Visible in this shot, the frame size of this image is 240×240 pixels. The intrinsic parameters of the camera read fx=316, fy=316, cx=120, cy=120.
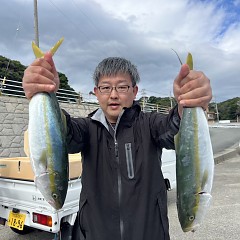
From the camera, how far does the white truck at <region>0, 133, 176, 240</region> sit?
411 centimetres

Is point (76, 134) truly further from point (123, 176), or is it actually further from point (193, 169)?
point (193, 169)

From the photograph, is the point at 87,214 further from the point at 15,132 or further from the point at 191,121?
the point at 15,132

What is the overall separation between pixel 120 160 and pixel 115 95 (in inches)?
18.2

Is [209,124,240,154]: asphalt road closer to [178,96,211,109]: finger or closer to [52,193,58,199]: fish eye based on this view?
[178,96,211,109]: finger

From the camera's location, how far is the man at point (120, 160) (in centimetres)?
219

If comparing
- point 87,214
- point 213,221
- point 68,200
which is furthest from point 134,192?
point 213,221

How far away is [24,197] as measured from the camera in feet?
14.3

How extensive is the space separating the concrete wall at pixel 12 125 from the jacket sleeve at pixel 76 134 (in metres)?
9.02

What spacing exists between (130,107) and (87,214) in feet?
2.76

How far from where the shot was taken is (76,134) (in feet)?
7.36

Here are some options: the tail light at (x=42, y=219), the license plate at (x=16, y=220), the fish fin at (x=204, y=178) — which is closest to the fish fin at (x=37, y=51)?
the fish fin at (x=204, y=178)

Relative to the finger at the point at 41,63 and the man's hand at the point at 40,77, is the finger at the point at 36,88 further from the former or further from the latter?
the finger at the point at 41,63

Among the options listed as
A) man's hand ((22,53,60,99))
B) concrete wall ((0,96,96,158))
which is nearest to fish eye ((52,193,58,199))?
man's hand ((22,53,60,99))

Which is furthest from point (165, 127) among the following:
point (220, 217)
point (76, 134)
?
point (220, 217)
